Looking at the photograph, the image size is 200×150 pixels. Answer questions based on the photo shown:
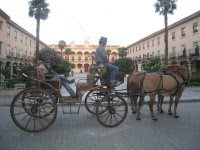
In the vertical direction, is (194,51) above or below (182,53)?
below

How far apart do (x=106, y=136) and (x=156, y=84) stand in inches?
102

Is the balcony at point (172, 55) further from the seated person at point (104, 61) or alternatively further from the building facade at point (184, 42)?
the seated person at point (104, 61)

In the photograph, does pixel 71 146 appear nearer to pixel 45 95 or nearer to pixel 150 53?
pixel 45 95

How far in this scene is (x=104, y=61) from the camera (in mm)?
7199

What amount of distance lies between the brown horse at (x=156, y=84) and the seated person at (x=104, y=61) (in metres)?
0.90

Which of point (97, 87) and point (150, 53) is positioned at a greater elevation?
point (150, 53)

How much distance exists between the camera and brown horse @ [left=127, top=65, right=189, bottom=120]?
7.34 metres

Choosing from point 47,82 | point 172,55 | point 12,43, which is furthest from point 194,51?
point 47,82

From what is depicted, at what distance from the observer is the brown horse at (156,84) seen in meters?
7.34

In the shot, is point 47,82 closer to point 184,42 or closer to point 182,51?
point 182,51

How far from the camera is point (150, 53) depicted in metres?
53.8

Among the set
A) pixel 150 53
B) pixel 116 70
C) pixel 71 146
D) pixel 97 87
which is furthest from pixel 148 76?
pixel 150 53

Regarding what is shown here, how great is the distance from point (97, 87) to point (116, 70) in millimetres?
726

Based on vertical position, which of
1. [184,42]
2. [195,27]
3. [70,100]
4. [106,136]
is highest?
[195,27]
